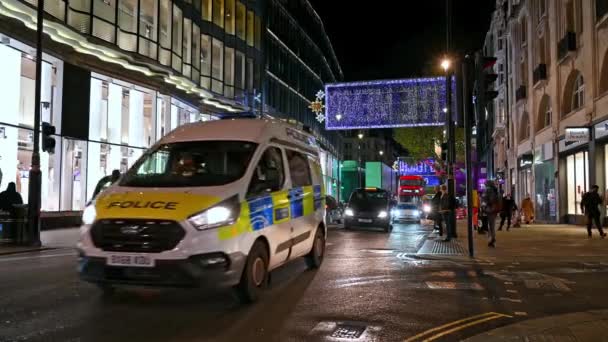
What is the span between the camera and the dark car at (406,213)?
1281 inches

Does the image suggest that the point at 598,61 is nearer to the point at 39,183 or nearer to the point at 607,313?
the point at 607,313

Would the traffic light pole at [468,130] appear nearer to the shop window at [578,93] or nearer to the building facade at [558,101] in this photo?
the building facade at [558,101]

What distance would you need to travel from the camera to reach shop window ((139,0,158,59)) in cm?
2439

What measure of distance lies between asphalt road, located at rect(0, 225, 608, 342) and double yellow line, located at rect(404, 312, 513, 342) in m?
0.01

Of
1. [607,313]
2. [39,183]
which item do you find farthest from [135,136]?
[607,313]

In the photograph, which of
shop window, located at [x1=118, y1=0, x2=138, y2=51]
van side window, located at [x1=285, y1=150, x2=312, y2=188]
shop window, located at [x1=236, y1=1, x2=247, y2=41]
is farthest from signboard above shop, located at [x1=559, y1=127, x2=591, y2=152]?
shop window, located at [x1=236, y1=1, x2=247, y2=41]

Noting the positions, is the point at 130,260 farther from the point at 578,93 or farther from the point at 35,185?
the point at 578,93

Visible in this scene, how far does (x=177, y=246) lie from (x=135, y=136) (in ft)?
68.6

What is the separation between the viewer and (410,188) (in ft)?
148

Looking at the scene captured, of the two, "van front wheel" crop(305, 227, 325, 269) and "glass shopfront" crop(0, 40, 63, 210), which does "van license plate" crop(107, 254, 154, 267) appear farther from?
"glass shopfront" crop(0, 40, 63, 210)

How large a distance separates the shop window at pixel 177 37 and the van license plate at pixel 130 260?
21947 millimetres

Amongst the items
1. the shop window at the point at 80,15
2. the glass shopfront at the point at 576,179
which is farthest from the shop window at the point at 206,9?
the glass shopfront at the point at 576,179

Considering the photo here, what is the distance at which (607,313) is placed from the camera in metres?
6.80

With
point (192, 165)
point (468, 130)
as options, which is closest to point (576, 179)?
point (468, 130)
